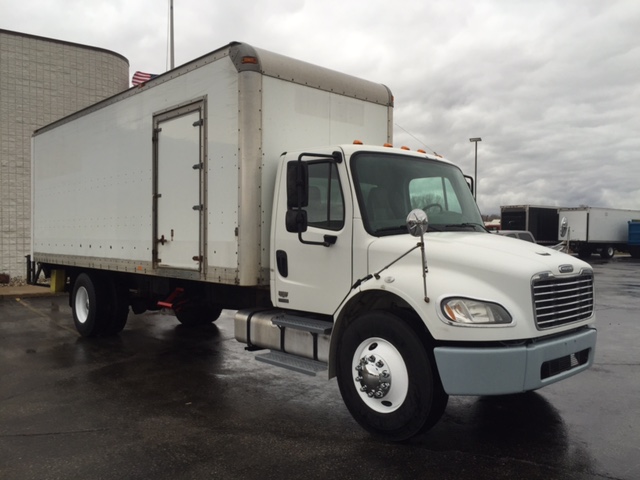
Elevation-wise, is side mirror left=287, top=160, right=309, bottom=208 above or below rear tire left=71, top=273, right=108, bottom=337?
above

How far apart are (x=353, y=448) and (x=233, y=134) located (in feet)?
10.8

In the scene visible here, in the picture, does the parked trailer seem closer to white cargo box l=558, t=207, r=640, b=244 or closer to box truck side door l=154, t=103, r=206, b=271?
white cargo box l=558, t=207, r=640, b=244

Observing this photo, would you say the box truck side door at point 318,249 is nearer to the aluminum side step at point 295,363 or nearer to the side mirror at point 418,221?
the aluminum side step at point 295,363

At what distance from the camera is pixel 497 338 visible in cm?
412

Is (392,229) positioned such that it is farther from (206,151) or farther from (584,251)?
(584,251)

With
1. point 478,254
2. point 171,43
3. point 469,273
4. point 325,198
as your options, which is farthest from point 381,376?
point 171,43

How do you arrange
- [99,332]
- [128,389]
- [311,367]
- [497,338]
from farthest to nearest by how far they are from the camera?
[99,332], [128,389], [311,367], [497,338]

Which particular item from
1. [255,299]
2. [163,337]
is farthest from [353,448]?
[163,337]

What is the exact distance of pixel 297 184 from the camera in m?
4.93

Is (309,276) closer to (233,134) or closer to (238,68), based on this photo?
(233,134)

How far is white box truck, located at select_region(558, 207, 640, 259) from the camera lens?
37.1 meters

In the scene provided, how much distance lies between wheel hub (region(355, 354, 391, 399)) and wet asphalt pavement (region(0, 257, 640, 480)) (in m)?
0.43

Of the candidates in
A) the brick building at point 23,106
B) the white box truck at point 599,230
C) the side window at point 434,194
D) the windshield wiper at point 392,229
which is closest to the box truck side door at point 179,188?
the windshield wiper at point 392,229

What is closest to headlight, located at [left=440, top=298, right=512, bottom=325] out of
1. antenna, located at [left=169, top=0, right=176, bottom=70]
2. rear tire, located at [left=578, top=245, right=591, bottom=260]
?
antenna, located at [left=169, top=0, right=176, bottom=70]
